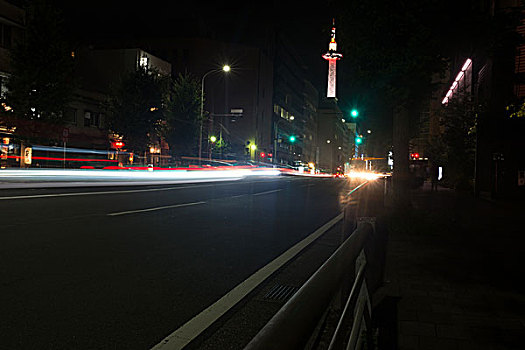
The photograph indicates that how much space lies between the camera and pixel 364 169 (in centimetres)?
9050

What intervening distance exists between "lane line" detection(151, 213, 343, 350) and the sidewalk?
136cm

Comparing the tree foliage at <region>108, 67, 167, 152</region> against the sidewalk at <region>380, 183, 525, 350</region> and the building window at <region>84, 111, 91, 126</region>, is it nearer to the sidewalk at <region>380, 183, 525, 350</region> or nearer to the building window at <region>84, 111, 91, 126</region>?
the building window at <region>84, 111, 91, 126</region>

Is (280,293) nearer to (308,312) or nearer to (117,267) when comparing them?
(117,267)

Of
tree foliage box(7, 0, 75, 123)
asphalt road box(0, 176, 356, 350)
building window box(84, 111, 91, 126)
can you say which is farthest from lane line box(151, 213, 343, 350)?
building window box(84, 111, 91, 126)

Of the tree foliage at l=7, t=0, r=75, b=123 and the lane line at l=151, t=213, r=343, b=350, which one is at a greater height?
the tree foliage at l=7, t=0, r=75, b=123

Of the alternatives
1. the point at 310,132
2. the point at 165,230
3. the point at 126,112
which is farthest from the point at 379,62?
the point at 310,132

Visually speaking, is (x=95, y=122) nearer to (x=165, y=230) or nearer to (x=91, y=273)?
(x=165, y=230)

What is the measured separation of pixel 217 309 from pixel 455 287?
2.48 metres

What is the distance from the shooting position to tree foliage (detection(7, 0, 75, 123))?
30.6m

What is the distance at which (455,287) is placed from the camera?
4.54m

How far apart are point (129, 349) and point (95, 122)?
45.7 metres

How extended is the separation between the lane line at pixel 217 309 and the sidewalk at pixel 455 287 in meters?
1.36

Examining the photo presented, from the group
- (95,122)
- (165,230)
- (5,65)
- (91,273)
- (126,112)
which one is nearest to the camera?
(91,273)

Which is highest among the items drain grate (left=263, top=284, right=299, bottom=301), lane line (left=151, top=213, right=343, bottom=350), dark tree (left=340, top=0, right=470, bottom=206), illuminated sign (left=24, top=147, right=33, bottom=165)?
dark tree (left=340, top=0, right=470, bottom=206)
